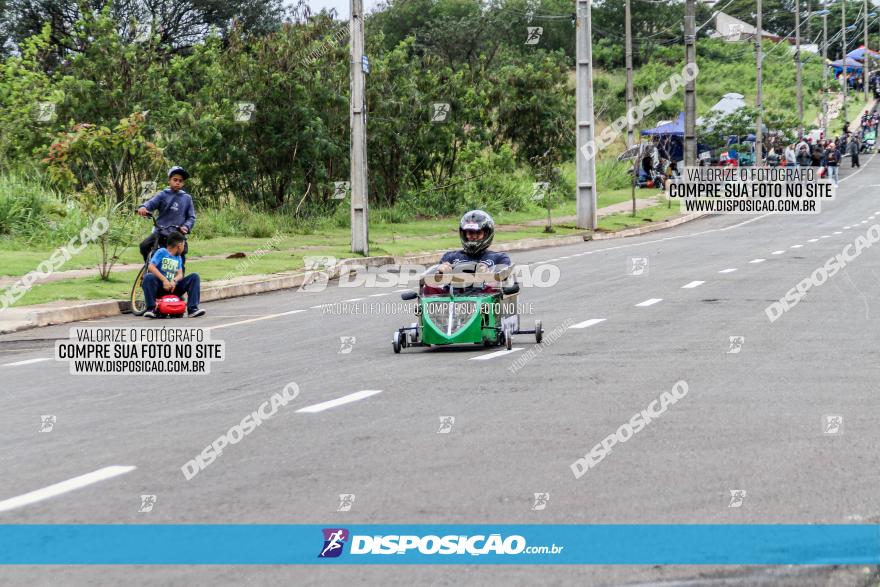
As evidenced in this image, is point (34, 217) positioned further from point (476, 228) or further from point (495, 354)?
point (495, 354)

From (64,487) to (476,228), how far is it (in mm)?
7295

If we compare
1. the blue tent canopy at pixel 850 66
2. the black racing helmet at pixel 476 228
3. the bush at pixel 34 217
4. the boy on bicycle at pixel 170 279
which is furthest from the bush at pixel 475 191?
the blue tent canopy at pixel 850 66

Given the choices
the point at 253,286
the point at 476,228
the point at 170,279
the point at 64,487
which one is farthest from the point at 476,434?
the point at 253,286

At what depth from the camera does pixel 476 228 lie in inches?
537

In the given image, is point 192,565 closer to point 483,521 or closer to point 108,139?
point 483,521

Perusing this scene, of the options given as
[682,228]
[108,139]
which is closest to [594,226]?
[682,228]

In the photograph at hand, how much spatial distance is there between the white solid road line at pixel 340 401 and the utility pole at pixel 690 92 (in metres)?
38.2

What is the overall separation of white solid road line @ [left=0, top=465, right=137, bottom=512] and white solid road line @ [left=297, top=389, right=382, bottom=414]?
217 cm

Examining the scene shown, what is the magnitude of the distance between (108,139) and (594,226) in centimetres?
1935

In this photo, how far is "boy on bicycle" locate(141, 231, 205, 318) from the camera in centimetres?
1722

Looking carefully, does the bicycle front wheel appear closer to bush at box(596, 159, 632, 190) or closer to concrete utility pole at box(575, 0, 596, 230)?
concrete utility pole at box(575, 0, 596, 230)

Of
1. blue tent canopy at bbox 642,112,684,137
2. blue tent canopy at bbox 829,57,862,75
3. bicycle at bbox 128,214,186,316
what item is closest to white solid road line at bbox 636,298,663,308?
bicycle at bbox 128,214,186,316

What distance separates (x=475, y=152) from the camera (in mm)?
42062

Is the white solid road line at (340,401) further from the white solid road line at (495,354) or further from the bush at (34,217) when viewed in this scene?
the bush at (34,217)
